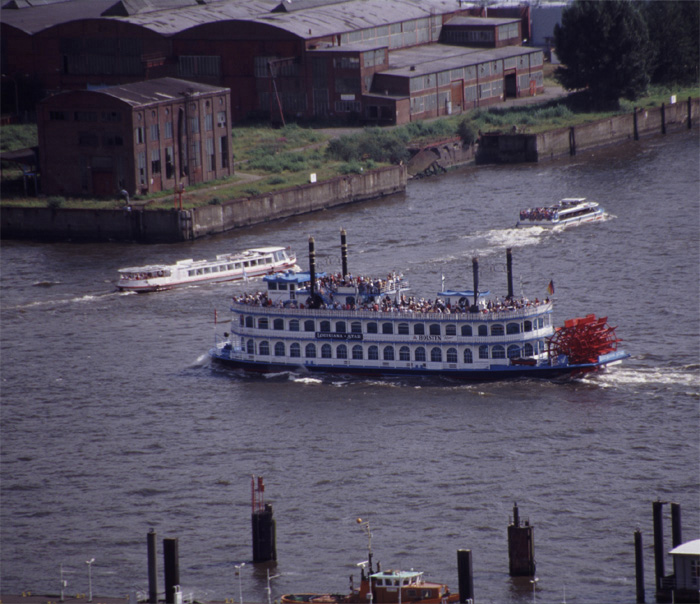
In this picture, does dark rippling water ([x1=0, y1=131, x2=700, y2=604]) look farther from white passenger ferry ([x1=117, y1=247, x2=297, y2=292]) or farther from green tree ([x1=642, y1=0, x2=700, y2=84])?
green tree ([x1=642, y1=0, x2=700, y2=84])

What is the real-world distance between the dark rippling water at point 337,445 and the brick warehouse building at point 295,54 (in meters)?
46.8

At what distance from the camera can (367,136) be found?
128250 millimetres

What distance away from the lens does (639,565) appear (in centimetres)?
4403

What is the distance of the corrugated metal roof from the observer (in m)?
112

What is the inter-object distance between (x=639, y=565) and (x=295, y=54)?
337ft

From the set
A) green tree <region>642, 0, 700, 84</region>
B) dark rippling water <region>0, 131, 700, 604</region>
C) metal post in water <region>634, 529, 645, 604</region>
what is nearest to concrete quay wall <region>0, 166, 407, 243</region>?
dark rippling water <region>0, 131, 700, 604</region>

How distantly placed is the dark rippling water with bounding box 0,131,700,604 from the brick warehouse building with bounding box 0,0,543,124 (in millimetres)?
46834

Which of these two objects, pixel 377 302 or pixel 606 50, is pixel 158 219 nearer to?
pixel 377 302

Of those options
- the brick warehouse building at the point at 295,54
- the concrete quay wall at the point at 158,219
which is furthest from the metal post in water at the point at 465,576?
the brick warehouse building at the point at 295,54

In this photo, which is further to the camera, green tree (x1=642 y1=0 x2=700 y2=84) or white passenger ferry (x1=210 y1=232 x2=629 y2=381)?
green tree (x1=642 y1=0 x2=700 y2=84)

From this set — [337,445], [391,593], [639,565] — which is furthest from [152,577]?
[337,445]

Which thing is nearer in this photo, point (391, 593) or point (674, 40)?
point (391, 593)

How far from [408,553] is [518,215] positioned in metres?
62.2

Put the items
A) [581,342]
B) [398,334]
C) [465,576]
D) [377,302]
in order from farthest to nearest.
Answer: [377,302] < [398,334] < [581,342] < [465,576]
